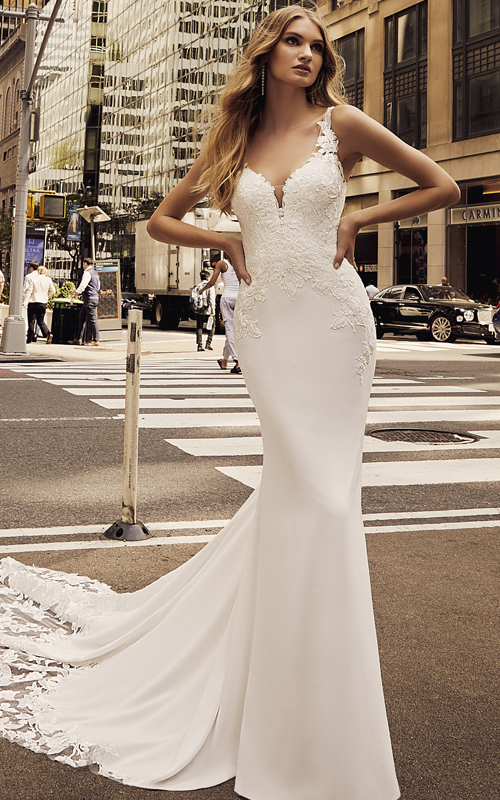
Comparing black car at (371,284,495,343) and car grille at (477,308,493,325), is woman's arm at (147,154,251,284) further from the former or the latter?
car grille at (477,308,493,325)

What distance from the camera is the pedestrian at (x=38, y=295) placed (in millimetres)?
21125

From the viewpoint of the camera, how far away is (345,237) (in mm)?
2730

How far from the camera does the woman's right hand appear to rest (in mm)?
2824

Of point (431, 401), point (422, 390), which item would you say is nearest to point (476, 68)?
point (422, 390)

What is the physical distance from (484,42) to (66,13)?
202ft

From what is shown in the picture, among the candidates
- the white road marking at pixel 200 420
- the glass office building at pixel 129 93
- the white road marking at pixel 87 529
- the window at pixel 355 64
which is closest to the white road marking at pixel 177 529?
the white road marking at pixel 87 529

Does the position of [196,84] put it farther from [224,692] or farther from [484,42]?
[224,692]

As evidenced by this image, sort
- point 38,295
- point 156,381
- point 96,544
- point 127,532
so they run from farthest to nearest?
point 38,295 < point 156,381 < point 127,532 < point 96,544

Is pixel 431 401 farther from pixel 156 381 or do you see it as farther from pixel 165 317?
pixel 165 317

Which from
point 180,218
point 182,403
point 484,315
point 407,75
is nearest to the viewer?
point 180,218

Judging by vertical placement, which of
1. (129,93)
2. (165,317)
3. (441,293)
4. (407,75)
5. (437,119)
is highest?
(129,93)

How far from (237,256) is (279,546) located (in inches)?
35.7

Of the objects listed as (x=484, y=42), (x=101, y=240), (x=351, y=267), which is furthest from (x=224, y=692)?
(x=101, y=240)

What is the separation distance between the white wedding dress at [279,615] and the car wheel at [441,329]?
24.0 metres
